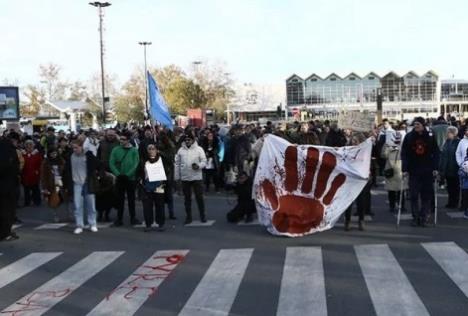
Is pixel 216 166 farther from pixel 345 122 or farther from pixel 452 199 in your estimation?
pixel 452 199

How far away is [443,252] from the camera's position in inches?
348

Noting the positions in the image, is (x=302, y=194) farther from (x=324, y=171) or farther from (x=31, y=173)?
(x=31, y=173)

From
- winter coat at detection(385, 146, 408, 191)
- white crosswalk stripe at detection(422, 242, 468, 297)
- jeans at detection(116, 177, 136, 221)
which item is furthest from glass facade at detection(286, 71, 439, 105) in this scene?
white crosswalk stripe at detection(422, 242, 468, 297)

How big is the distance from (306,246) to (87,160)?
4594 mm

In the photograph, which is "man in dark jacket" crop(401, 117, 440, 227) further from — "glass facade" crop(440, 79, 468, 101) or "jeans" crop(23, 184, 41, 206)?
"glass facade" crop(440, 79, 468, 101)

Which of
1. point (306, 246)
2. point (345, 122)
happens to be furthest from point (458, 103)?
point (306, 246)

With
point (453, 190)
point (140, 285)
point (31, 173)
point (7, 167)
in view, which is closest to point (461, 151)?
point (453, 190)

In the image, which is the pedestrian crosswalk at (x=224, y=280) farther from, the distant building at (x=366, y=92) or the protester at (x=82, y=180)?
the distant building at (x=366, y=92)

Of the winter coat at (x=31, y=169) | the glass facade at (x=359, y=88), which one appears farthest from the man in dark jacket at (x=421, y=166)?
the glass facade at (x=359, y=88)

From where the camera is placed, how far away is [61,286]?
7883mm

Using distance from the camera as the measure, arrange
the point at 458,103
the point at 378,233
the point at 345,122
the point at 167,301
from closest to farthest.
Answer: the point at 167,301, the point at 378,233, the point at 345,122, the point at 458,103

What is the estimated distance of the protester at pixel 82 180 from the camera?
1185 cm

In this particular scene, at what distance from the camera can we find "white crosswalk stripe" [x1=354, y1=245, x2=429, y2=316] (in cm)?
630

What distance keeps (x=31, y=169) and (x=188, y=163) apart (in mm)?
5729
